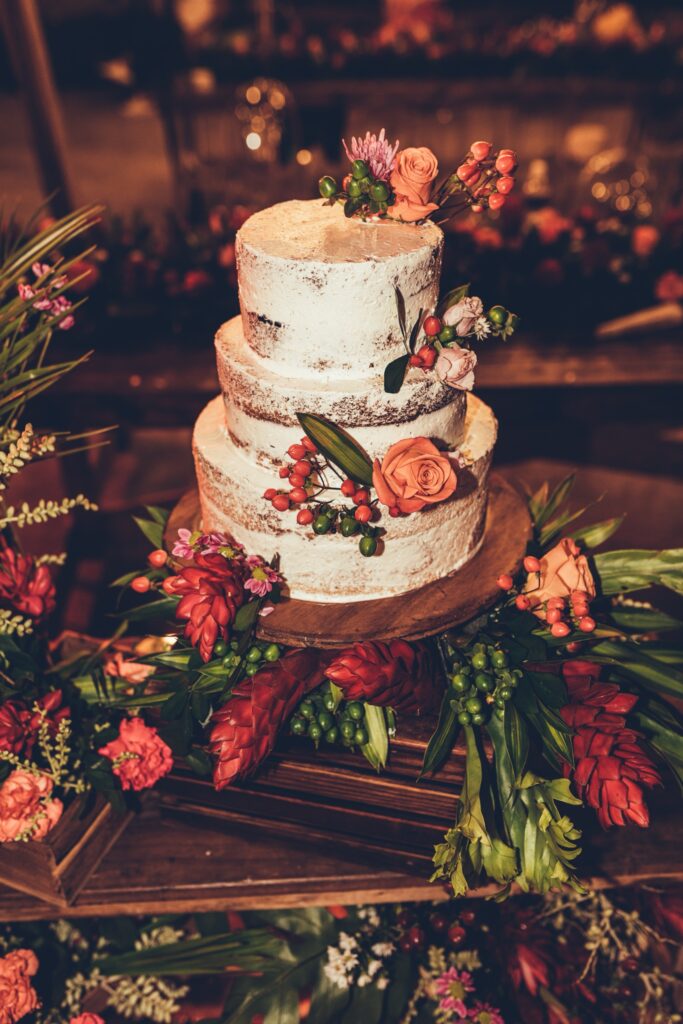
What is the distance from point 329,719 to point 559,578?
0.45 meters

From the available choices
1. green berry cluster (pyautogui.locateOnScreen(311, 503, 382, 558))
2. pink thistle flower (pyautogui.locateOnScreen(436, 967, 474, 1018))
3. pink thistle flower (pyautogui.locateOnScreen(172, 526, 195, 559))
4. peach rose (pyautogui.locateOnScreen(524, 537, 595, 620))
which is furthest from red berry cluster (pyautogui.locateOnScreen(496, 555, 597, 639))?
pink thistle flower (pyautogui.locateOnScreen(436, 967, 474, 1018))

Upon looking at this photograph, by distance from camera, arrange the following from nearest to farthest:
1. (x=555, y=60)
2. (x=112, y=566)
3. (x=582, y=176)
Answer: (x=112, y=566)
(x=582, y=176)
(x=555, y=60)

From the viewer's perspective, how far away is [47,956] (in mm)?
1711

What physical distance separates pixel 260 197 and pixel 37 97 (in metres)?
1.47

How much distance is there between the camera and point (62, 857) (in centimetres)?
139

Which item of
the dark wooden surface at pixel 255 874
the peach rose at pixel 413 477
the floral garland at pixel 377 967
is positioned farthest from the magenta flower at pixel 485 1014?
the peach rose at pixel 413 477

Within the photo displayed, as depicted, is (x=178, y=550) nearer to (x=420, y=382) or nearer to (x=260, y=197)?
(x=420, y=382)

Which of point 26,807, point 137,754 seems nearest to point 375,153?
point 137,754

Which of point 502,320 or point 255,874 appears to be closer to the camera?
point 502,320

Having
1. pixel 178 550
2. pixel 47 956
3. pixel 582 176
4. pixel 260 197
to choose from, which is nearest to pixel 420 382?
pixel 178 550

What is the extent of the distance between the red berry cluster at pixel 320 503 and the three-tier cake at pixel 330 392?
0.05m

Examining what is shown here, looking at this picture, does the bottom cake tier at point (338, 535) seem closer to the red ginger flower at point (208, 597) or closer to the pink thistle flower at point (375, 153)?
the red ginger flower at point (208, 597)

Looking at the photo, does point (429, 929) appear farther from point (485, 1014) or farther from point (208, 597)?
point (208, 597)

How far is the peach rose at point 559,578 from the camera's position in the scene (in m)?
1.29
